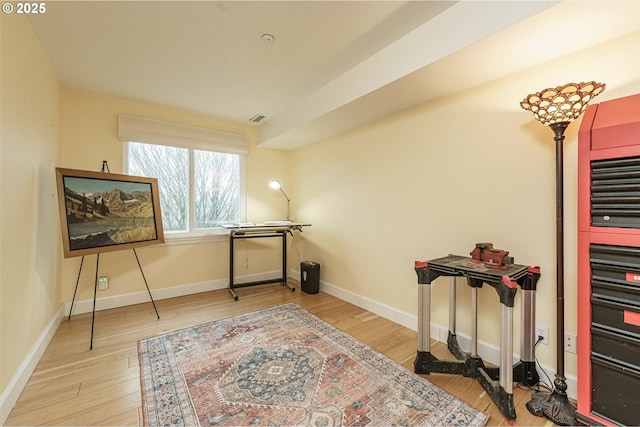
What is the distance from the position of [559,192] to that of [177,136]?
3769 mm

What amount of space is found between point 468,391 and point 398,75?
218 centimetres

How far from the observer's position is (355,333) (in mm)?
2469

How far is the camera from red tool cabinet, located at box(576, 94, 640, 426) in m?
1.26

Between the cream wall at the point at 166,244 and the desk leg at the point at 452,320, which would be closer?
the desk leg at the point at 452,320

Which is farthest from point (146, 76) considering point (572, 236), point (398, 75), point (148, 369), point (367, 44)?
point (572, 236)

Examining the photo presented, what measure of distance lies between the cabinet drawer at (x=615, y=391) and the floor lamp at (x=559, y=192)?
14cm

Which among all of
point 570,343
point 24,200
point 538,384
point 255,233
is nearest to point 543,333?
point 570,343

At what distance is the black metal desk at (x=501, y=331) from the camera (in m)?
1.49

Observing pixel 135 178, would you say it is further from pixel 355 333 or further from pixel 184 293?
pixel 355 333

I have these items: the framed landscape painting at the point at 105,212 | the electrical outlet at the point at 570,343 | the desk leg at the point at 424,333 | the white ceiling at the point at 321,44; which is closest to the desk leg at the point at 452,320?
the desk leg at the point at 424,333

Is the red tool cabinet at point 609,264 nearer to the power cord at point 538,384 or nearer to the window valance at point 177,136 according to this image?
the power cord at point 538,384

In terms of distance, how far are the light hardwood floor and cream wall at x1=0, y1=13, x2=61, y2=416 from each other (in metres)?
0.16

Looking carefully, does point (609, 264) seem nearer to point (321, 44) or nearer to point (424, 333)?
point (424, 333)

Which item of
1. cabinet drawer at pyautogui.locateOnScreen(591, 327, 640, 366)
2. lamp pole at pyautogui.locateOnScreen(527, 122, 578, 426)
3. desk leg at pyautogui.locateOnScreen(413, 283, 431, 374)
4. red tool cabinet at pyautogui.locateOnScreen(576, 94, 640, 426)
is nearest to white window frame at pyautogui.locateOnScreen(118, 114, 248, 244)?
desk leg at pyautogui.locateOnScreen(413, 283, 431, 374)
